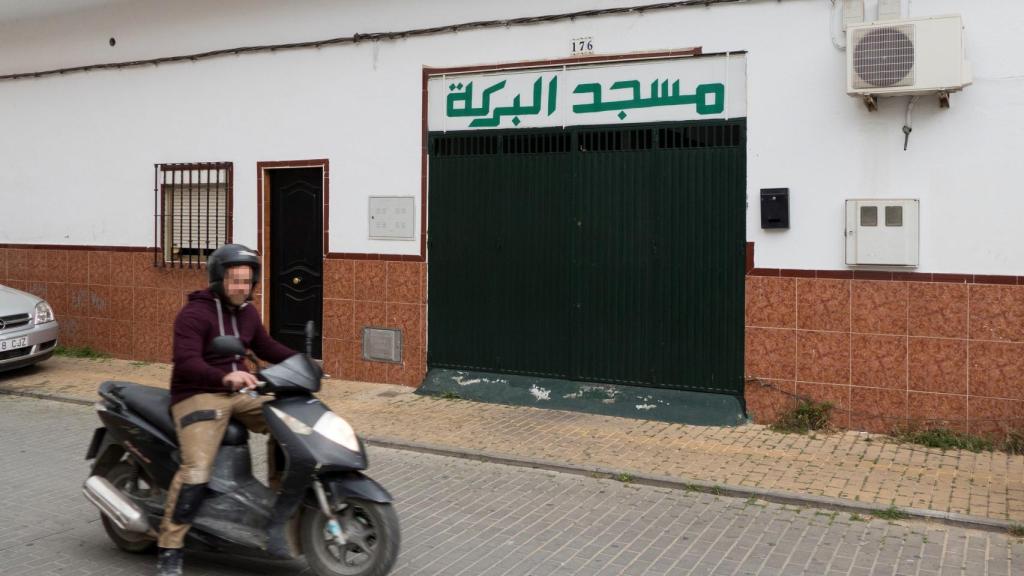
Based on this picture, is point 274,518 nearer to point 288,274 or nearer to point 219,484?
point 219,484

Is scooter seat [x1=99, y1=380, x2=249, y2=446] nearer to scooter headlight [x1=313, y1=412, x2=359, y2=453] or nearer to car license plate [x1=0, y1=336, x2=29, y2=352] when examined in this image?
scooter headlight [x1=313, y1=412, x2=359, y2=453]

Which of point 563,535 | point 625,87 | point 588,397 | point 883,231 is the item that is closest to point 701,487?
point 563,535

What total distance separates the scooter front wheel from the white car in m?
7.75

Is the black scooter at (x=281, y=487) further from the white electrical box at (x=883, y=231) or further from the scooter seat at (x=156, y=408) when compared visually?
the white electrical box at (x=883, y=231)

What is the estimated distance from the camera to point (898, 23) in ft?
25.3

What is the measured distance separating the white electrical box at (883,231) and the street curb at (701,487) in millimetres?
2505

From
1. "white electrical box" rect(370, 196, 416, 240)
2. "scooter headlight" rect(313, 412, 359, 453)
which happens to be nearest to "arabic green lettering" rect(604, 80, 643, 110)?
"white electrical box" rect(370, 196, 416, 240)

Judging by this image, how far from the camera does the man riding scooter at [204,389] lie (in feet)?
15.8

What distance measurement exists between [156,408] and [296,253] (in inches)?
255

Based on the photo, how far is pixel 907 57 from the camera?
7699mm

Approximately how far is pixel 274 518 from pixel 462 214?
5.67 m

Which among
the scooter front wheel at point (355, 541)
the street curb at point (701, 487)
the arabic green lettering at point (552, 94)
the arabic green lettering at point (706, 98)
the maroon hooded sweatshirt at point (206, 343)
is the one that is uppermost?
the arabic green lettering at point (552, 94)

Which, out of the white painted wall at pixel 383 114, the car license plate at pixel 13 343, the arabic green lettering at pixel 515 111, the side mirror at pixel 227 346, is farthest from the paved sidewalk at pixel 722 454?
the side mirror at pixel 227 346

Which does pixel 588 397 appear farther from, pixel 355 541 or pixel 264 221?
pixel 355 541
